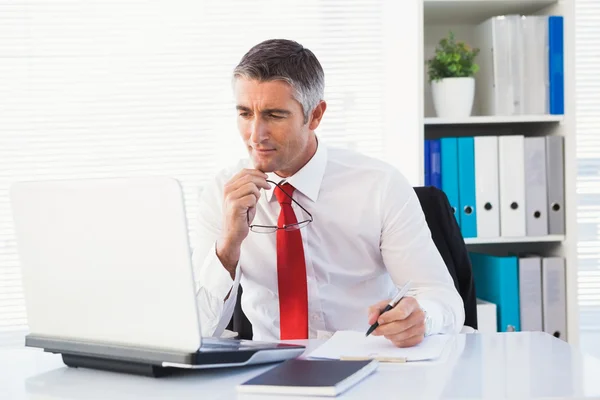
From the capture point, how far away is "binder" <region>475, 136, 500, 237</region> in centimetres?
264

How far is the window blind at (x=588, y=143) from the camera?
326cm

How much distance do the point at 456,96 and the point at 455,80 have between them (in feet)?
0.18

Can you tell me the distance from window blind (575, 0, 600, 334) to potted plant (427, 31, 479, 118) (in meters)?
0.79

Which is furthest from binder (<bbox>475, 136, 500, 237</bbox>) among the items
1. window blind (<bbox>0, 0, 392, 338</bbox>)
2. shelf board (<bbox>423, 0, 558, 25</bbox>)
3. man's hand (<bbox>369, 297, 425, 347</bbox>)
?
man's hand (<bbox>369, 297, 425, 347</bbox>)

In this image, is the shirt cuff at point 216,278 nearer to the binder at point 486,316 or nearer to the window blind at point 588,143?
the binder at point 486,316

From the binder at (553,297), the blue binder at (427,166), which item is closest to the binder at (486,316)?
the binder at (553,297)

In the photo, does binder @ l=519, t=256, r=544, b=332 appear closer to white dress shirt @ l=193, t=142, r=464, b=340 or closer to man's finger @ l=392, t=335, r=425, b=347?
white dress shirt @ l=193, t=142, r=464, b=340

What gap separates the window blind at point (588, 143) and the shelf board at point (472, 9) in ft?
1.86

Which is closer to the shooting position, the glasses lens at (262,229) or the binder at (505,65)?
the glasses lens at (262,229)

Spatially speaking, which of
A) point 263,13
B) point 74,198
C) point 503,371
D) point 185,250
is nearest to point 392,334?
point 503,371

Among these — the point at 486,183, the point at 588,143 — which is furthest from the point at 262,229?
Result: the point at 588,143

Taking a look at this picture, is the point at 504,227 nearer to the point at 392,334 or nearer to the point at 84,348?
the point at 392,334

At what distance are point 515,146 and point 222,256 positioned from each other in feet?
4.26

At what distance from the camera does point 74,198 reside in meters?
1.19
